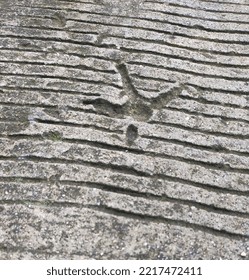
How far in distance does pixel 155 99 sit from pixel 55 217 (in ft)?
2.59

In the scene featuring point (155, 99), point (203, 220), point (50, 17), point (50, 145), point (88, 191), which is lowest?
point (203, 220)

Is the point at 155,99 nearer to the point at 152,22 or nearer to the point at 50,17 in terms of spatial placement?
the point at 152,22

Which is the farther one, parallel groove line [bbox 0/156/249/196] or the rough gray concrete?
parallel groove line [bbox 0/156/249/196]

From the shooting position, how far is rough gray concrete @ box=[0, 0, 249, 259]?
1.66 m

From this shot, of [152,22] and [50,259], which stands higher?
[152,22]

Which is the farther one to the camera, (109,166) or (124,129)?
(124,129)

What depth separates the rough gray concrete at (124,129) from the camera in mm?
1658

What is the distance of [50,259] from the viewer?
159 centimetres

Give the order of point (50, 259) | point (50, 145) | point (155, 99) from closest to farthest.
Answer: point (50, 259) < point (50, 145) < point (155, 99)

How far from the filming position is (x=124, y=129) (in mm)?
2035

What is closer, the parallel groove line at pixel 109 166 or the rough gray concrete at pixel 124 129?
the rough gray concrete at pixel 124 129

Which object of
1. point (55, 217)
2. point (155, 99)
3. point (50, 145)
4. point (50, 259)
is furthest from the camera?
point (155, 99)

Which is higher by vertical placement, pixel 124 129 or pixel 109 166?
pixel 124 129
